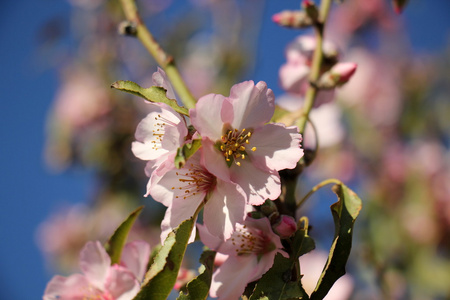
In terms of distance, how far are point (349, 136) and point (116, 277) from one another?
2.93 meters

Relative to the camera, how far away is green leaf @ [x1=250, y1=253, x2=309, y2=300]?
0.74 metres

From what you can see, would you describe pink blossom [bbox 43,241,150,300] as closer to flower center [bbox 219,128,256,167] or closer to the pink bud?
flower center [bbox 219,128,256,167]

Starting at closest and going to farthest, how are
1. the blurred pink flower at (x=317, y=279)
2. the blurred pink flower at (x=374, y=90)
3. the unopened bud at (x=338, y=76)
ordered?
the unopened bud at (x=338, y=76) → the blurred pink flower at (x=317, y=279) → the blurred pink flower at (x=374, y=90)

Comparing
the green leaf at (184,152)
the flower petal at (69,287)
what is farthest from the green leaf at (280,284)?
the flower petal at (69,287)

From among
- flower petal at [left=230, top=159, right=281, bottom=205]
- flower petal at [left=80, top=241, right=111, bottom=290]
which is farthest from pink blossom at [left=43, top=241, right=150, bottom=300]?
flower petal at [left=230, top=159, right=281, bottom=205]

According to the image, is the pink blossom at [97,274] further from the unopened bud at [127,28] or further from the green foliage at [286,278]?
the unopened bud at [127,28]

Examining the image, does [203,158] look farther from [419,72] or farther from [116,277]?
[419,72]

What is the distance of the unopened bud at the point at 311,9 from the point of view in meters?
1.13

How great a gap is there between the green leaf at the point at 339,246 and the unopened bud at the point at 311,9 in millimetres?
521

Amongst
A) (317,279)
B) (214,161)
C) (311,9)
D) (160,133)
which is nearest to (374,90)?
(317,279)

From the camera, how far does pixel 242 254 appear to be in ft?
2.88

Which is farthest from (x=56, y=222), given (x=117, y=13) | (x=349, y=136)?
(x=349, y=136)

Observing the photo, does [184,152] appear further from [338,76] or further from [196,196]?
[338,76]

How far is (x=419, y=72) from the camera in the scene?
3895mm
